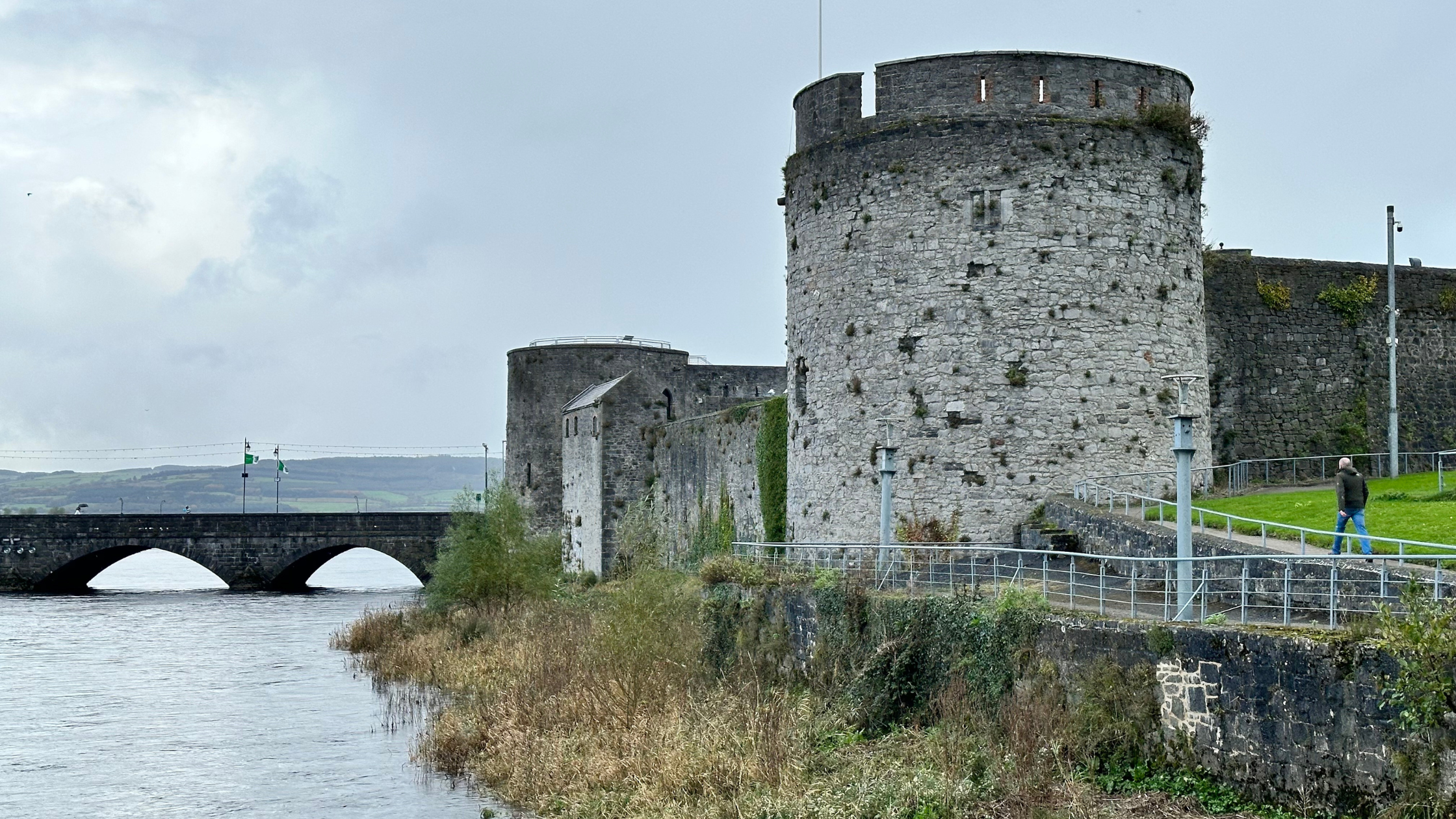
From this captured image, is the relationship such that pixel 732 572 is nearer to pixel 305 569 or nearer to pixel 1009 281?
pixel 1009 281

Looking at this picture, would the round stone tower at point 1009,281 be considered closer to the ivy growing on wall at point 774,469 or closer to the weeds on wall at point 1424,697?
the ivy growing on wall at point 774,469

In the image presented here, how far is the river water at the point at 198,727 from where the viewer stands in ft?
62.5

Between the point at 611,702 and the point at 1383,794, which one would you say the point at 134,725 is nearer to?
the point at 611,702

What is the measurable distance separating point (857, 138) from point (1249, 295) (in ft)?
28.5

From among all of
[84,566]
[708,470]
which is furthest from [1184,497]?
[84,566]

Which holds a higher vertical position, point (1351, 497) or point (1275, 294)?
point (1275, 294)

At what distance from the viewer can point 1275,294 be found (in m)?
26.7

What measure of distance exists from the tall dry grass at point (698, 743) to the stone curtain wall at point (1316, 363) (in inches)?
414

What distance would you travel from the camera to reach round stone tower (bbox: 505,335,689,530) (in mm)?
48188

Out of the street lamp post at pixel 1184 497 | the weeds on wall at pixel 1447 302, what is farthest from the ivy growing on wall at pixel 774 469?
the weeds on wall at pixel 1447 302

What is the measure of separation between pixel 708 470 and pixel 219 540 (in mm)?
37914

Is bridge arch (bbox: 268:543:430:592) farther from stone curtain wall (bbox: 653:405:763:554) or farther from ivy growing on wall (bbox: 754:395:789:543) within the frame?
ivy growing on wall (bbox: 754:395:789:543)

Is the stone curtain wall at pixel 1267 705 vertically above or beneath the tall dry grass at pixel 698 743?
above

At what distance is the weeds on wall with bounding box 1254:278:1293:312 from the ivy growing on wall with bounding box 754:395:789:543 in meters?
8.48
